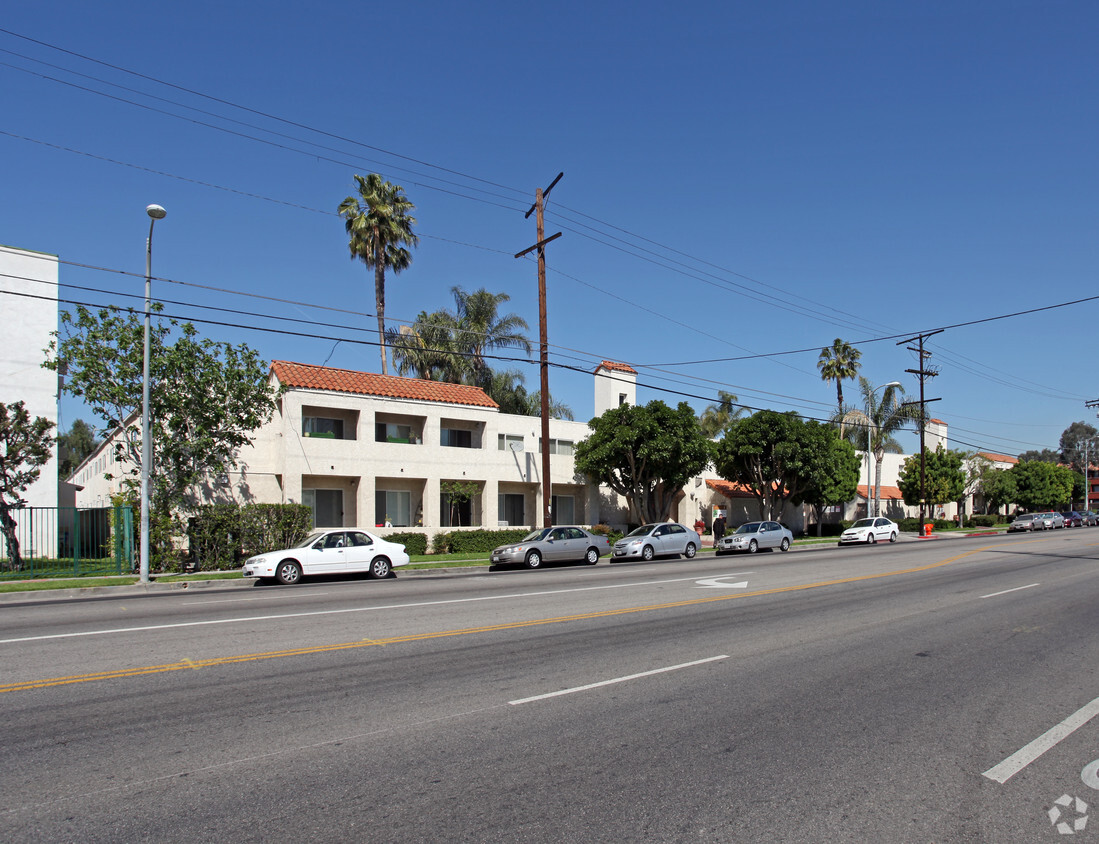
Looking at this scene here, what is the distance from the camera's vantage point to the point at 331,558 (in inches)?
787

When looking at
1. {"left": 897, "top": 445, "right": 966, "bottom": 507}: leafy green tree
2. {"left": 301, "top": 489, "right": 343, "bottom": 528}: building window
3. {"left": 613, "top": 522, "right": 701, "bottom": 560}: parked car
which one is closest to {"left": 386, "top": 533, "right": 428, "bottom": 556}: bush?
{"left": 301, "top": 489, "right": 343, "bottom": 528}: building window

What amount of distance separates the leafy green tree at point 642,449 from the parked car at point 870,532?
9.71 meters

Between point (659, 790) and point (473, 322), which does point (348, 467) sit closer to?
point (473, 322)

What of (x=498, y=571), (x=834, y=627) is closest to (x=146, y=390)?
(x=498, y=571)

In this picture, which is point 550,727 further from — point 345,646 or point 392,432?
point 392,432

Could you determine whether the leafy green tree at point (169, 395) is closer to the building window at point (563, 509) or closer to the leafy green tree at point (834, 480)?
the building window at point (563, 509)

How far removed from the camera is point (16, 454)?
74.8 ft

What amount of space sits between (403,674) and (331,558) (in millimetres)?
12995

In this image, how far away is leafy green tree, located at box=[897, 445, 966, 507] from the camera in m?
57.3

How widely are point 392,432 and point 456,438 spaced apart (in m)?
3.03

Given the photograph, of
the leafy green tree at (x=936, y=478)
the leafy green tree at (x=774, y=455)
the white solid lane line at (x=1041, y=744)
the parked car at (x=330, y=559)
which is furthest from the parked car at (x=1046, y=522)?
the white solid lane line at (x=1041, y=744)

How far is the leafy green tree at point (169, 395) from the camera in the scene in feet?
74.7

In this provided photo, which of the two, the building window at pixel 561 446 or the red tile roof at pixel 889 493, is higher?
the building window at pixel 561 446

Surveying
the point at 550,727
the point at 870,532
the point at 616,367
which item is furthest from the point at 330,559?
the point at 870,532
